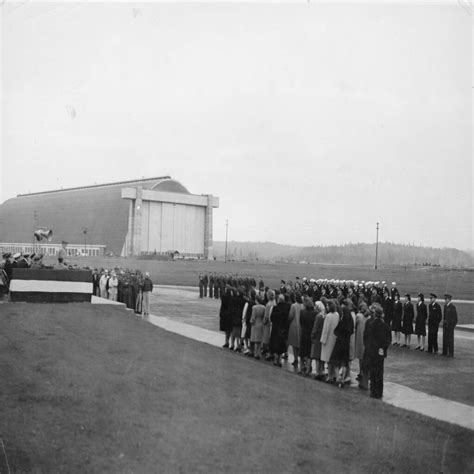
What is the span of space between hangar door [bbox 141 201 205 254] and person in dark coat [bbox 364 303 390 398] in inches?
3053

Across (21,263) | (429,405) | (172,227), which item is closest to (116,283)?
(21,263)

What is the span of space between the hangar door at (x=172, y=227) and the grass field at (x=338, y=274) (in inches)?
956

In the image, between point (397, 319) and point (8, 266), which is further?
point (8, 266)

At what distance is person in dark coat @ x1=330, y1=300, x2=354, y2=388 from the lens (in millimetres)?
11047

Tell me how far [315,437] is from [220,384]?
2396mm

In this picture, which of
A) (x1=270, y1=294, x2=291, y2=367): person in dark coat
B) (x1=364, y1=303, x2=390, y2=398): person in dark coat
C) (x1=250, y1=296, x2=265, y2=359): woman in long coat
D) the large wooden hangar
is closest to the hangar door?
the large wooden hangar

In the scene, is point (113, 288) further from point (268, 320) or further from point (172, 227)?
point (172, 227)

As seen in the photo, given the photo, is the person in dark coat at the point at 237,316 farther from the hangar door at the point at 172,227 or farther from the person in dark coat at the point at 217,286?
the hangar door at the point at 172,227

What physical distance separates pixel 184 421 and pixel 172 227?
82.6 meters

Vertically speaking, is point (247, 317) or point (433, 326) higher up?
point (247, 317)

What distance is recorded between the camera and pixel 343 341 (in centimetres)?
1104

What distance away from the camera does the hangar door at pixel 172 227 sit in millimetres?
87250

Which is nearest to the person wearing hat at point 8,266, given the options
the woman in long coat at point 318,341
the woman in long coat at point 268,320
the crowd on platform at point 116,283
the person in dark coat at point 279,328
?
the crowd on platform at point 116,283

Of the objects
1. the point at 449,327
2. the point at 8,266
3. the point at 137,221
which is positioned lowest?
the point at 449,327
